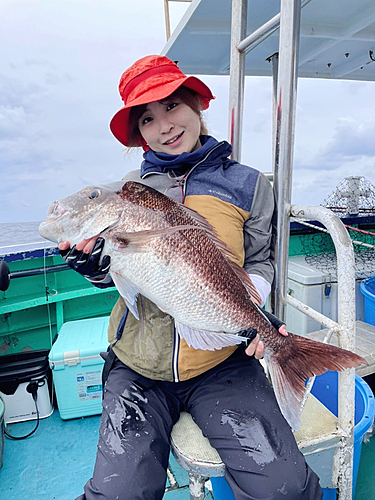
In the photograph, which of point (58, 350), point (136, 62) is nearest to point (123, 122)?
point (136, 62)

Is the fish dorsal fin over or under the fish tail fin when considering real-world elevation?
over

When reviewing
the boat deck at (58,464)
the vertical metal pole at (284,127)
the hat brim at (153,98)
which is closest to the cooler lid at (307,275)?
the boat deck at (58,464)

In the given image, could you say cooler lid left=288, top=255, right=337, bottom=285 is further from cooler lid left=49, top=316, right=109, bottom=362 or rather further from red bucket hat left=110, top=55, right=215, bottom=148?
red bucket hat left=110, top=55, right=215, bottom=148

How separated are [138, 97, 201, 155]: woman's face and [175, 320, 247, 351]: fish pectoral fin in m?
0.92

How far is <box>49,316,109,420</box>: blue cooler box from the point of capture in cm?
Answer: 266

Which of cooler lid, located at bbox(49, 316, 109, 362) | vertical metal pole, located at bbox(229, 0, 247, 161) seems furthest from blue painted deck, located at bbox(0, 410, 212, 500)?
vertical metal pole, located at bbox(229, 0, 247, 161)

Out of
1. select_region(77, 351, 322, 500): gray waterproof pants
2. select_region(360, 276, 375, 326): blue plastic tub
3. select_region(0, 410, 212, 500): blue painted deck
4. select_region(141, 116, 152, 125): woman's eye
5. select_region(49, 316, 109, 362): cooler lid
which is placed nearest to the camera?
select_region(77, 351, 322, 500): gray waterproof pants

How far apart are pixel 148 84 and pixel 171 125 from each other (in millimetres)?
217

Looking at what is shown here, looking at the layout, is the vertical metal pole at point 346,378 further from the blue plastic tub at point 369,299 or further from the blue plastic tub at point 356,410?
the blue plastic tub at point 369,299

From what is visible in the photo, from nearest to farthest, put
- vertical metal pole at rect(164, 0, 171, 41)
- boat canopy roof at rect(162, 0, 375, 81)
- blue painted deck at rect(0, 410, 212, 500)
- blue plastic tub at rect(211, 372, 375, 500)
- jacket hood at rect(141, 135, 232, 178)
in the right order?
blue plastic tub at rect(211, 372, 375, 500), jacket hood at rect(141, 135, 232, 178), blue painted deck at rect(0, 410, 212, 500), boat canopy roof at rect(162, 0, 375, 81), vertical metal pole at rect(164, 0, 171, 41)

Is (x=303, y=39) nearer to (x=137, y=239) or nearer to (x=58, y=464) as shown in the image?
(x=137, y=239)

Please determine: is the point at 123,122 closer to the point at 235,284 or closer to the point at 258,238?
the point at 258,238

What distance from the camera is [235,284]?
1390 mm

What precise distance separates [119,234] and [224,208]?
56 centimetres
